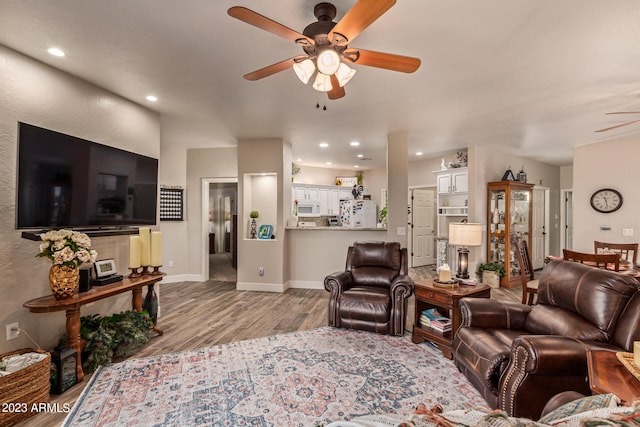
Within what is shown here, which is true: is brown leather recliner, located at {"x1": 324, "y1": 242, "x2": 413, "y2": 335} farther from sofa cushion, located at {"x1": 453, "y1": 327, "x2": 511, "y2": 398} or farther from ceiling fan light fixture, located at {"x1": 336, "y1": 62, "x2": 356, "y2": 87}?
ceiling fan light fixture, located at {"x1": 336, "y1": 62, "x2": 356, "y2": 87}

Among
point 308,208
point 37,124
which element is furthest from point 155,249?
point 308,208

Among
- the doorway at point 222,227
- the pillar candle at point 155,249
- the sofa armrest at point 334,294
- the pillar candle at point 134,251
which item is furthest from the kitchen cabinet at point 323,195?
the pillar candle at point 134,251

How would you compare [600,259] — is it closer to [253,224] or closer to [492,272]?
Answer: [492,272]

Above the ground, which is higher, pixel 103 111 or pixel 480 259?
pixel 103 111

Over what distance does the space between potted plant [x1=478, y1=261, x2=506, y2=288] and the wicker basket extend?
6.28 m

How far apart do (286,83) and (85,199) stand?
2.26 m

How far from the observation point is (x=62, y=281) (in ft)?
7.75

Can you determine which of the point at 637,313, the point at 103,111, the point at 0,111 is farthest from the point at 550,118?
the point at 0,111

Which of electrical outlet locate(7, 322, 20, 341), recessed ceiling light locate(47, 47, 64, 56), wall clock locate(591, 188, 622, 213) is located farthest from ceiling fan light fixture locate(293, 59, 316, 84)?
wall clock locate(591, 188, 622, 213)

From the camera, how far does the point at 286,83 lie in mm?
3023

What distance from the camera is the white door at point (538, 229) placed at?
6.84 m

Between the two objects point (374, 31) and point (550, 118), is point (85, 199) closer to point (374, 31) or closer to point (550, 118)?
point (374, 31)

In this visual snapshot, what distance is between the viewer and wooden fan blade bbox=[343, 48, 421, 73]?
73.4 inches

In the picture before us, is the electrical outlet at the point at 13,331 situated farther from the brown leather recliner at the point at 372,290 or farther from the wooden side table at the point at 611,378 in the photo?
the wooden side table at the point at 611,378
